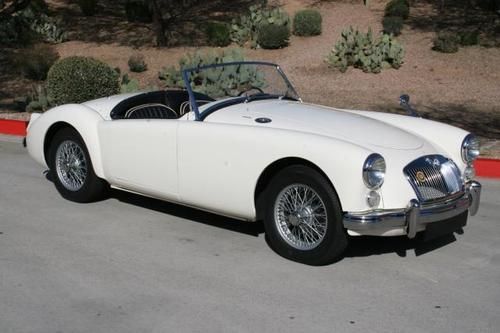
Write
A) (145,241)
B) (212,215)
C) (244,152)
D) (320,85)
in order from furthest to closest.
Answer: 1. (320,85)
2. (212,215)
3. (145,241)
4. (244,152)

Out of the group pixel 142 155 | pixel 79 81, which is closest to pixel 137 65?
pixel 79 81

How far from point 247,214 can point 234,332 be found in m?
1.46

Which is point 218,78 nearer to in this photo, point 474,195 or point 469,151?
point 469,151

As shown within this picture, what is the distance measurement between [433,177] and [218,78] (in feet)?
16.8

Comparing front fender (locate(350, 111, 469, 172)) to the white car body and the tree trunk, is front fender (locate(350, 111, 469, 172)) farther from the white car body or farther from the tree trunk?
the tree trunk

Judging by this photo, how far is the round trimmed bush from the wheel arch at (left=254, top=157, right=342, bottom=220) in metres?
14.3

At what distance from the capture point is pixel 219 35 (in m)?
20.1

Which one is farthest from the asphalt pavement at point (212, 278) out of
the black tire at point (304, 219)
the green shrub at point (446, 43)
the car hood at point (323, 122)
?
the green shrub at point (446, 43)

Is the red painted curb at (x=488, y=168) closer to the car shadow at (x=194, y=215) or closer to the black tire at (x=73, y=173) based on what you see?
the car shadow at (x=194, y=215)

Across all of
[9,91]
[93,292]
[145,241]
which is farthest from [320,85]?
[93,292]

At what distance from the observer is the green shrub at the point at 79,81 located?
467 inches

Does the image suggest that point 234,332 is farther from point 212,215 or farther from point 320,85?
point 320,85

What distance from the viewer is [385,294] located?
4.69m

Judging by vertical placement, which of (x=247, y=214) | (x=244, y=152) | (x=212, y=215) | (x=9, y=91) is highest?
(x=244, y=152)
